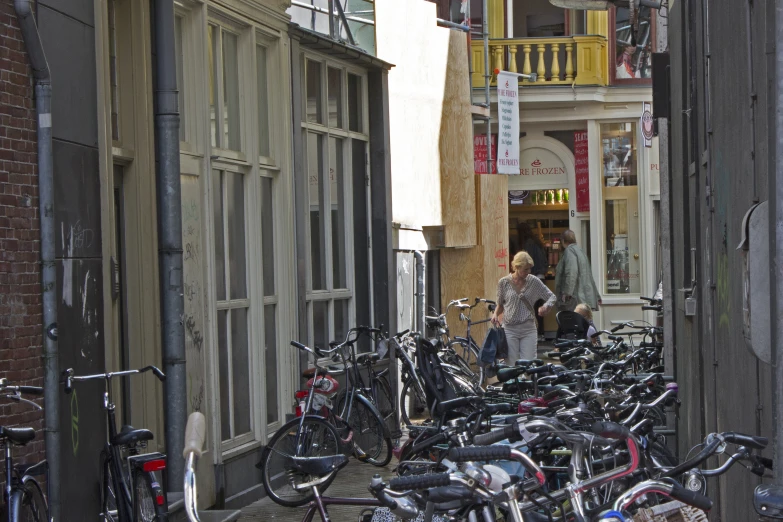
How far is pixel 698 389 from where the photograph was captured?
9.31 meters

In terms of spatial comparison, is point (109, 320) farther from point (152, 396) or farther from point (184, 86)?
point (184, 86)

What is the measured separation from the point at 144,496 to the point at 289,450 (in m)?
3.27

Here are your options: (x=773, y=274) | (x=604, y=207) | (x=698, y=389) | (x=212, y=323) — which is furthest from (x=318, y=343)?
(x=604, y=207)

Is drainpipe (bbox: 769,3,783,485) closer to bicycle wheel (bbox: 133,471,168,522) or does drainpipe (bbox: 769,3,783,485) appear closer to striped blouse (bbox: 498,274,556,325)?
bicycle wheel (bbox: 133,471,168,522)

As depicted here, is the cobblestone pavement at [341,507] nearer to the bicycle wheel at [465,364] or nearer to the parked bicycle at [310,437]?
the parked bicycle at [310,437]

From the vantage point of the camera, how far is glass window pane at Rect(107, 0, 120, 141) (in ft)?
29.1

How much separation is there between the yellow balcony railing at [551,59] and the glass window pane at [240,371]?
651 inches

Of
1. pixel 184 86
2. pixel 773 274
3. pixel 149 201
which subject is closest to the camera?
pixel 773 274

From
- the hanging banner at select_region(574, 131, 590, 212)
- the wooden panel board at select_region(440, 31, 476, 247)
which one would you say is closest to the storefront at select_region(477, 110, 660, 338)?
the hanging banner at select_region(574, 131, 590, 212)

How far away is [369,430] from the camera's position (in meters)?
12.0

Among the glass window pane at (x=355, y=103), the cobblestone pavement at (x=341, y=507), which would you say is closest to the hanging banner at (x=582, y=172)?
the glass window pane at (x=355, y=103)

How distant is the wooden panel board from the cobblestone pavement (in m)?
6.36

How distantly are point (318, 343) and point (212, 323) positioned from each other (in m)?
2.95

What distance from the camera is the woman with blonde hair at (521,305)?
15.1m
